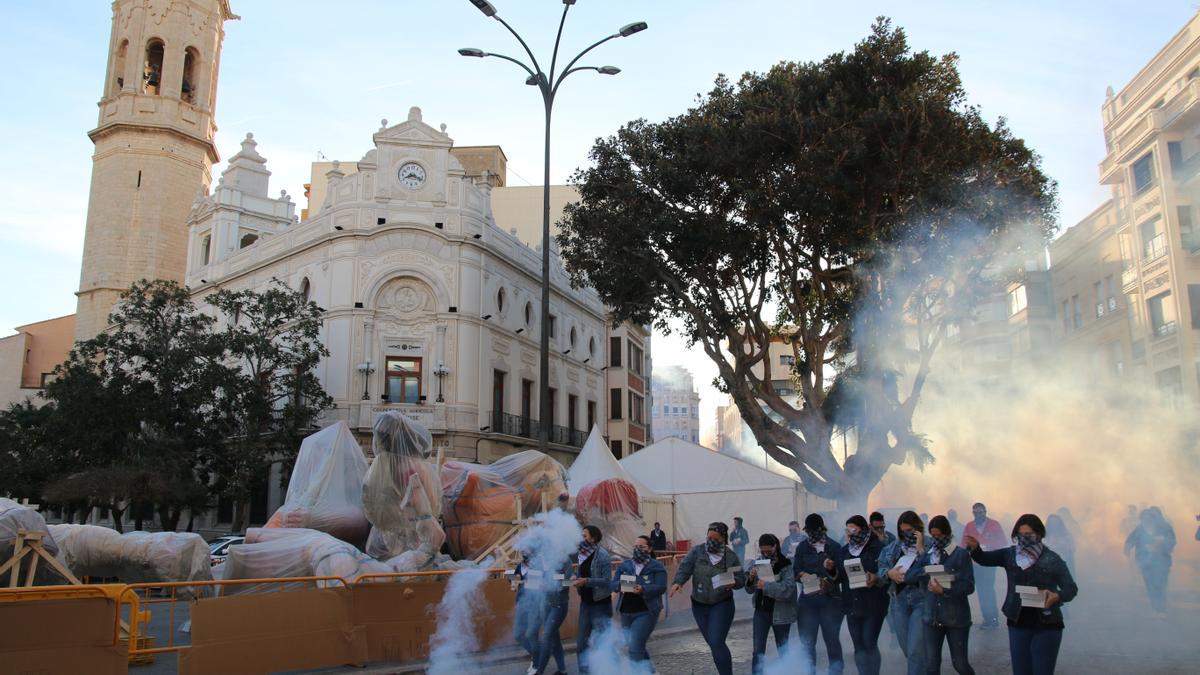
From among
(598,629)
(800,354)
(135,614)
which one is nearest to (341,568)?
(135,614)

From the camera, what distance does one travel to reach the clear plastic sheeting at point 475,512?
14.1 meters

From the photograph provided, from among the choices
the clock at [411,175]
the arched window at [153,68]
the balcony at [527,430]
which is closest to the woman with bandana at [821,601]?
the balcony at [527,430]

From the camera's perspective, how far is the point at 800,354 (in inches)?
941

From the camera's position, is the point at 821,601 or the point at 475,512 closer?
the point at 821,601

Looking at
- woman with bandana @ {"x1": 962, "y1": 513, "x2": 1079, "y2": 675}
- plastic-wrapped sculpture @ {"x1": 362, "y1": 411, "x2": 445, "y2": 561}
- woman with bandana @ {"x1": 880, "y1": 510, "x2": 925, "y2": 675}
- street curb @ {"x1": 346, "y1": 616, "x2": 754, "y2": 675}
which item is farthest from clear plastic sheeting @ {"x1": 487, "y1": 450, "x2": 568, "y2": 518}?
woman with bandana @ {"x1": 962, "y1": 513, "x2": 1079, "y2": 675}

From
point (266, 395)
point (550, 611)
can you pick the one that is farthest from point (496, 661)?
point (266, 395)

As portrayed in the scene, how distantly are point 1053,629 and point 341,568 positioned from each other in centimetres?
754

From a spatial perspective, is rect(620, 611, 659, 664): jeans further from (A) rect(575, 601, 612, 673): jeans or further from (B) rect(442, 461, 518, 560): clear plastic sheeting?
(B) rect(442, 461, 518, 560): clear plastic sheeting

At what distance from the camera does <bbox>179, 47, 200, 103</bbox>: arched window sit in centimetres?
4725

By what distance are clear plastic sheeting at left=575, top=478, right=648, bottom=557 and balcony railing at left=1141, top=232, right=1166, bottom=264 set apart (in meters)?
18.5

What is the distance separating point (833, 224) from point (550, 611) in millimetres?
14202

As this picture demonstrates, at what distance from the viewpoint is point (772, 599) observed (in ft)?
27.1

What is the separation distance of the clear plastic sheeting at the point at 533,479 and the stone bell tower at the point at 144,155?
34.3 m

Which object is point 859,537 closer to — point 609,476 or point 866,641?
point 866,641
